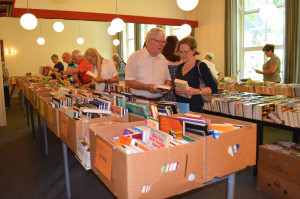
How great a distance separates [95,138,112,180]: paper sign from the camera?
3.61ft

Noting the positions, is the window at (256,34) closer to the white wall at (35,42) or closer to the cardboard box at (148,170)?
the cardboard box at (148,170)

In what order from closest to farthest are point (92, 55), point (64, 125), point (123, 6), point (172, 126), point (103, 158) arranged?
point (103, 158)
point (172, 126)
point (64, 125)
point (92, 55)
point (123, 6)

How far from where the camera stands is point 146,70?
2525mm

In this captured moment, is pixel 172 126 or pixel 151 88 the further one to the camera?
pixel 151 88

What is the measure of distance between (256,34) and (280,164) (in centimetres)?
549

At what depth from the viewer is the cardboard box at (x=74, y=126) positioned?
1.57 metres

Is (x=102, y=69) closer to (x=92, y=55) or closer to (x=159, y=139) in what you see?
(x=92, y=55)

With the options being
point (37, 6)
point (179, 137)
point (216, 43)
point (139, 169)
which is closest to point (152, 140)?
point (179, 137)

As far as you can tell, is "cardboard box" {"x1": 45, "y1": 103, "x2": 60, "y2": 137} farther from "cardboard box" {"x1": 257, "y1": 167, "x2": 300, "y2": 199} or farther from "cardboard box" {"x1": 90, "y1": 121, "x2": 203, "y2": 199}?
"cardboard box" {"x1": 257, "y1": 167, "x2": 300, "y2": 199}

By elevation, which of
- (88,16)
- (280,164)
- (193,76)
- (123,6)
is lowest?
(280,164)

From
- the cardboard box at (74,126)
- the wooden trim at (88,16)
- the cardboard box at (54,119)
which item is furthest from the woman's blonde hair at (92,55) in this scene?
the wooden trim at (88,16)

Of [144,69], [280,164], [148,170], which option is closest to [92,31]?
[144,69]

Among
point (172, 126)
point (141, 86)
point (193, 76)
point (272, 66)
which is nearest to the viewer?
point (172, 126)

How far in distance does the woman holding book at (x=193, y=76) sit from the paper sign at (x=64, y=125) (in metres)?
0.98
